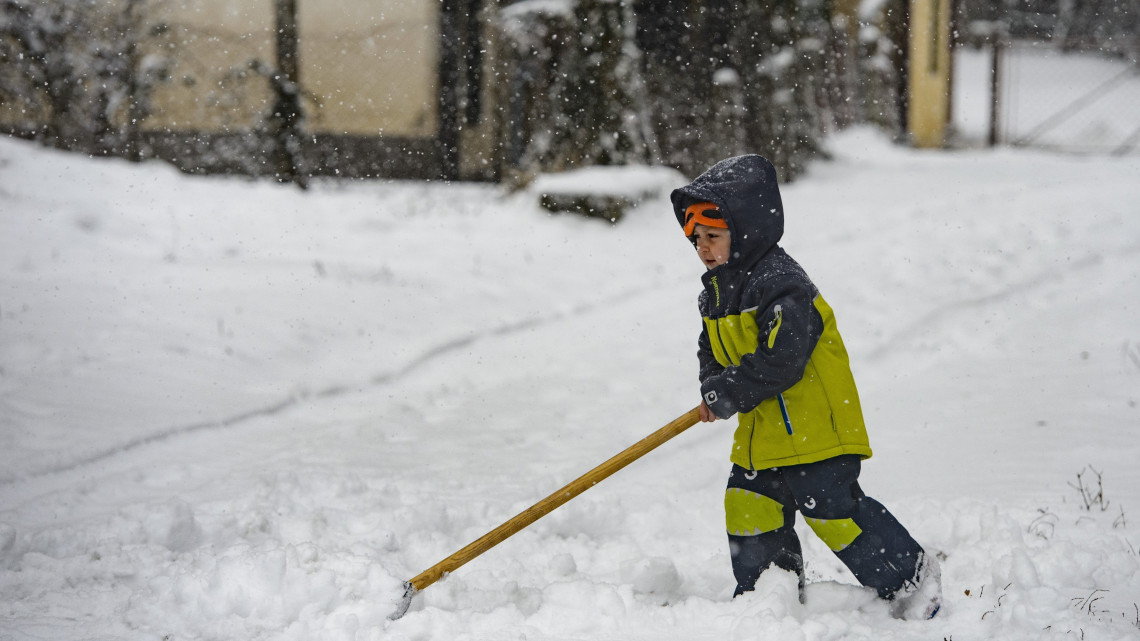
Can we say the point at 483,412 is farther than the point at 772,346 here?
Yes

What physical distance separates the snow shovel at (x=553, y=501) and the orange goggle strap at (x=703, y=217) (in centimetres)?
43

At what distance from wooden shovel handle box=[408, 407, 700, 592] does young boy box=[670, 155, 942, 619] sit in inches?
2.7

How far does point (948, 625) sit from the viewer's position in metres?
2.27

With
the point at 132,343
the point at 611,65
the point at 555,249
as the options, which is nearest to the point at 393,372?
the point at 132,343

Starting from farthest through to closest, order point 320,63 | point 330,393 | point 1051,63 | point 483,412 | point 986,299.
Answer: point 1051,63 < point 320,63 < point 986,299 < point 330,393 < point 483,412

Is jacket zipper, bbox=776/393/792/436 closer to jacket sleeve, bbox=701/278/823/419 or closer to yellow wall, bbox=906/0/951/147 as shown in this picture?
jacket sleeve, bbox=701/278/823/419

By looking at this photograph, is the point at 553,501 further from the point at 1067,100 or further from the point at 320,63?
the point at 1067,100

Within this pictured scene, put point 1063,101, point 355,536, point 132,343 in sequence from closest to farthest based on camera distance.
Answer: point 355,536 < point 132,343 < point 1063,101

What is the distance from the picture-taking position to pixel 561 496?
230cm

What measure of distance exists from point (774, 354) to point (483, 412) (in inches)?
91.1

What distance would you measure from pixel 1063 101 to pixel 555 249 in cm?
1699

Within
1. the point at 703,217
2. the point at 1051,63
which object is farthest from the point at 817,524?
the point at 1051,63

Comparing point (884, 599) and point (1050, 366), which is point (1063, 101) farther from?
point (884, 599)

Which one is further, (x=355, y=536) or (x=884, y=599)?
(x=355, y=536)
